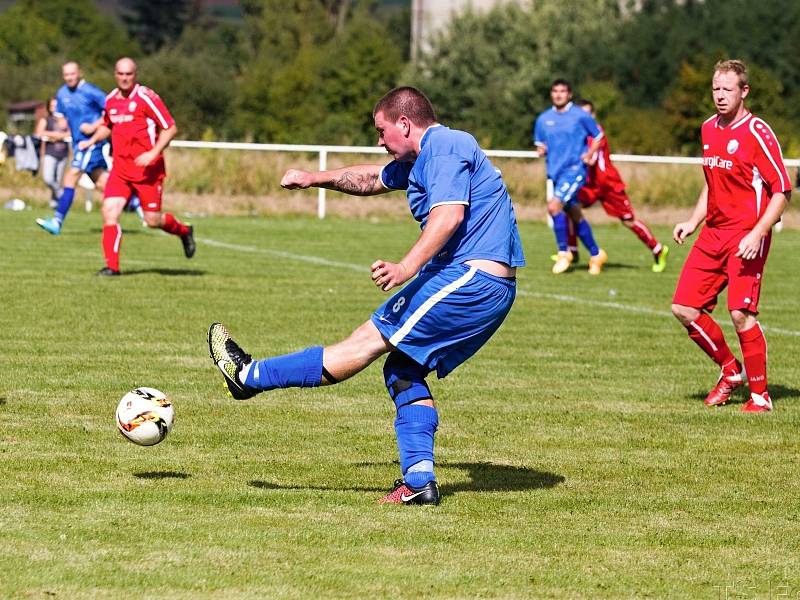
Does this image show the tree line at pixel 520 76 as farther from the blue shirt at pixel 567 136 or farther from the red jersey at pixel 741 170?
the red jersey at pixel 741 170

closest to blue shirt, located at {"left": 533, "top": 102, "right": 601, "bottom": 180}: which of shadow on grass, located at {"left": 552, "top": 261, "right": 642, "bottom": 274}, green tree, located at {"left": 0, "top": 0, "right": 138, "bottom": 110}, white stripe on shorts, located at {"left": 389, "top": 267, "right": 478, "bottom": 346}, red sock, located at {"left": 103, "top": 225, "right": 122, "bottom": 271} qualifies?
shadow on grass, located at {"left": 552, "top": 261, "right": 642, "bottom": 274}

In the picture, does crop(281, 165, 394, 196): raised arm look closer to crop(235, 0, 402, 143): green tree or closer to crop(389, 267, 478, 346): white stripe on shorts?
crop(389, 267, 478, 346): white stripe on shorts

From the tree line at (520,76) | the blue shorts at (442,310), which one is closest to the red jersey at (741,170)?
the blue shorts at (442,310)

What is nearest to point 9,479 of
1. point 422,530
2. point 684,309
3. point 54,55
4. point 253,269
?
point 422,530

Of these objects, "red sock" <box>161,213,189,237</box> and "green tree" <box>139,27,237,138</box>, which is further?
"green tree" <box>139,27,237,138</box>

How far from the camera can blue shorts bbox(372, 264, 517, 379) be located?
6324mm

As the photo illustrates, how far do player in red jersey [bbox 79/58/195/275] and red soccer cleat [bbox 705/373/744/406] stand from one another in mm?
6989

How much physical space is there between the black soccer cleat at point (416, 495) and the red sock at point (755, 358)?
3.48m

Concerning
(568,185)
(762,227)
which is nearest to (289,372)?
(762,227)

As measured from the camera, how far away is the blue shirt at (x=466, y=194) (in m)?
6.19

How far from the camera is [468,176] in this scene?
6.24m

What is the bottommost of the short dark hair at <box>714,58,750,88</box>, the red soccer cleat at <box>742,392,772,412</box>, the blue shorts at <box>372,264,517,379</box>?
the red soccer cleat at <box>742,392,772,412</box>

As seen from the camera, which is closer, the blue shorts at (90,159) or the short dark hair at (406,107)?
the short dark hair at (406,107)

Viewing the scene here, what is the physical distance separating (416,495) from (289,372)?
2.42ft
